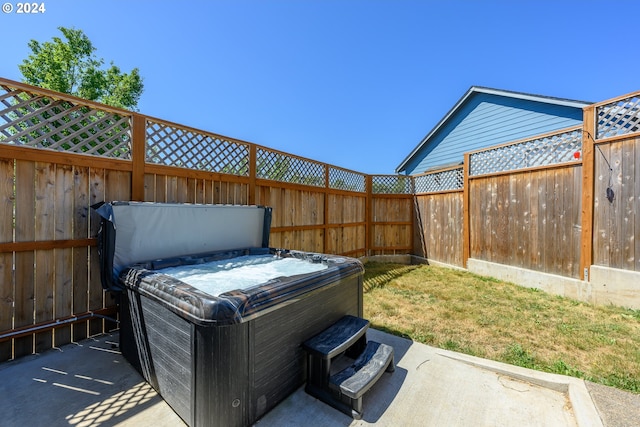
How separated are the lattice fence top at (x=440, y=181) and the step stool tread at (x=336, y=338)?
17.3 feet

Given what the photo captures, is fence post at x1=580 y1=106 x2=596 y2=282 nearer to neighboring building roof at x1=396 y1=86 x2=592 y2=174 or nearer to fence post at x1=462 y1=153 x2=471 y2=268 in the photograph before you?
fence post at x1=462 y1=153 x2=471 y2=268

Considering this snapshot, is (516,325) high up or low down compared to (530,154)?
down

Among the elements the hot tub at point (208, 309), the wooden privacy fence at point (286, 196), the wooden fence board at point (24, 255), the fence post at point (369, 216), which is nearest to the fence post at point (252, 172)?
the wooden privacy fence at point (286, 196)

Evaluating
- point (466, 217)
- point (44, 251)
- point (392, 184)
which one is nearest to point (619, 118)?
point (466, 217)

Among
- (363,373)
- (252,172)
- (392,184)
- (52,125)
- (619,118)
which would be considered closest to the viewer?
(363,373)

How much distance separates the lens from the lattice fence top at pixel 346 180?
20.0 feet

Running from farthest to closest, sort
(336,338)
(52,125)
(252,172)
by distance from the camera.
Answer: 1. (252,172)
2. (52,125)
3. (336,338)

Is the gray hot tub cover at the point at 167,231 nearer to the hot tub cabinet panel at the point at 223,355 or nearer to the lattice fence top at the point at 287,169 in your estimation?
the hot tub cabinet panel at the point at 223,355

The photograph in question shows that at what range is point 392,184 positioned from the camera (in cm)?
736

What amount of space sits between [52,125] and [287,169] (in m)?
3.16

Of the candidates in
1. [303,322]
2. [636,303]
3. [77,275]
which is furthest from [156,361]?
[636,303]

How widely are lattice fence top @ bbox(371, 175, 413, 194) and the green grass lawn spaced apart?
3185 mm

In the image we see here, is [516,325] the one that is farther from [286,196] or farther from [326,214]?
[286,196]

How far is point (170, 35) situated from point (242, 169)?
13.2 ft
